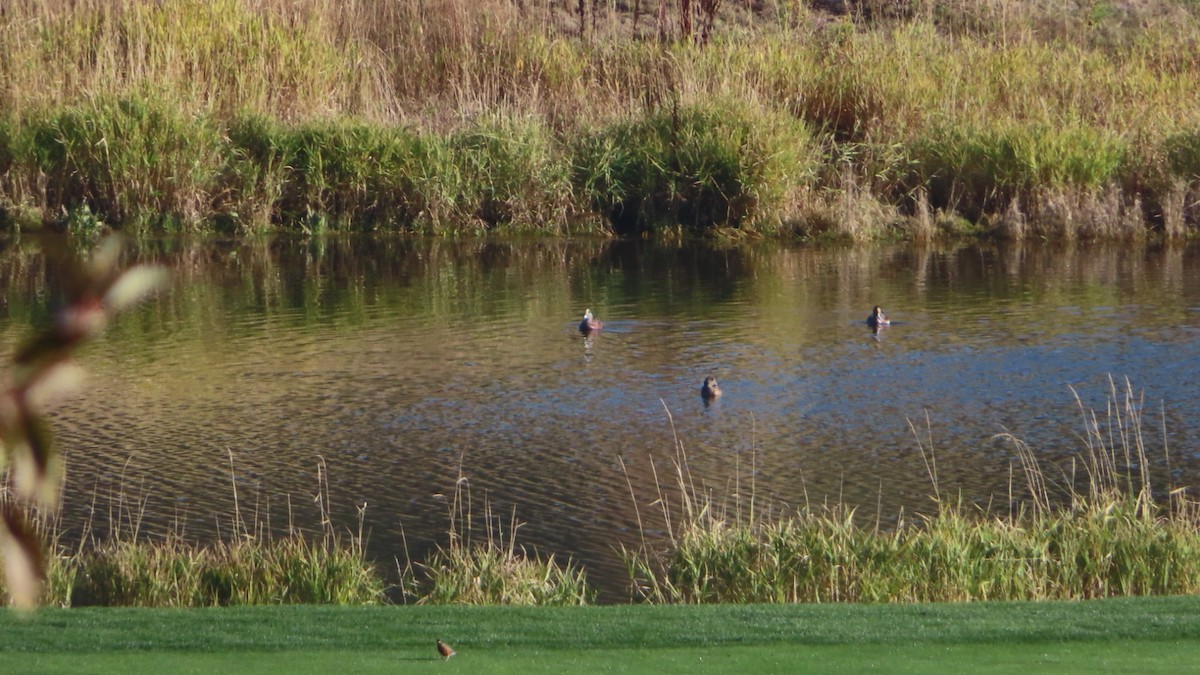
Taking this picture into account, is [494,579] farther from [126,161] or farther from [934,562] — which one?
[126,161]

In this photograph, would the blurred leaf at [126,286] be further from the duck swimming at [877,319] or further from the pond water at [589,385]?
the duck swimming at [877,319]

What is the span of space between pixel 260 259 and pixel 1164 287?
393 inches

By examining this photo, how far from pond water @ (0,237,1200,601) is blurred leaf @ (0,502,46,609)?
5480 millimetres

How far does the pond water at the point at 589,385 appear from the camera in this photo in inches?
355

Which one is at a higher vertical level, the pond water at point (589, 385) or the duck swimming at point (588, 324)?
the duck swimming at point (588, 324)

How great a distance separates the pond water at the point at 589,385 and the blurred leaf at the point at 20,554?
5480mm

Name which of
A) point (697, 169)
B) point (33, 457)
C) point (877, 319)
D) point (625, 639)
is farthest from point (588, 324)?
point (33, 457)

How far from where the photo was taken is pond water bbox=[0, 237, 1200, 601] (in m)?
9.02

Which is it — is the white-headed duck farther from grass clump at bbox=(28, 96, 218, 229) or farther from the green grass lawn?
grass clump at bbox=(28, 96, 218, 229)

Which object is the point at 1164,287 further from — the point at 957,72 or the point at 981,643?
the point at 981,643

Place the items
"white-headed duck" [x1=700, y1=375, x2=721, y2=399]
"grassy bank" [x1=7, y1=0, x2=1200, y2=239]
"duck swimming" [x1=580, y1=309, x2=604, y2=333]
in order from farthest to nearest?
Result: "grassy bank" [x1=7, y1=0, x2=1200, y2=239] → "duck swimming" [x1=580, y1=309, x2=604, y2=333] → "white-headed duck" [x1=700, y1=375, x2=721, y2=399]

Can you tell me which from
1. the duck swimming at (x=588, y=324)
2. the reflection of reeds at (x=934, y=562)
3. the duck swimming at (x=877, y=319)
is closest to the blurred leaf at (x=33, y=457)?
the reflection of reeds at (x=934, y=562)

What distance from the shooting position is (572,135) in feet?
69.8

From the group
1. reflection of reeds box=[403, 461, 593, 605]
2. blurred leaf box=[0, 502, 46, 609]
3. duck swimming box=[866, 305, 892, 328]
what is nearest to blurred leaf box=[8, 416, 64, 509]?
blurred leaf box=[0, 502, 46, 609]
